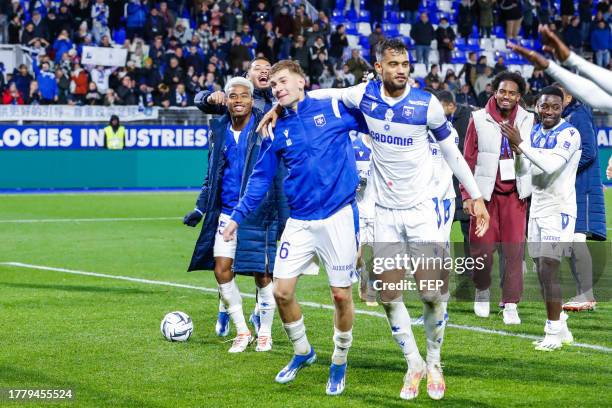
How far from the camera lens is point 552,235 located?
9.33 meters

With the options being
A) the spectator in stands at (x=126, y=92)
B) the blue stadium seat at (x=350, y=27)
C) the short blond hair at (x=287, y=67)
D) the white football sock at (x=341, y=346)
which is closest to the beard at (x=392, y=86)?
the short blond hair at (x=287, y=67)

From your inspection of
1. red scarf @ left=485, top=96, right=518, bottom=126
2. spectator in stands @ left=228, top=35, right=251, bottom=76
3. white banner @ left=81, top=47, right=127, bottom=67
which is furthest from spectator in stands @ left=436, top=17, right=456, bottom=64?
red scarf @ left=485, top=96, right=518, bottom=126

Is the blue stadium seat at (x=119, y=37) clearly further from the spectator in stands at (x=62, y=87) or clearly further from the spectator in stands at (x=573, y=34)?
the spectator in stands at (x=573, y=34)

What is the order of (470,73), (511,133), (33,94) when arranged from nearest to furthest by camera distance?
(511,133) → (33,94) → (470,73)

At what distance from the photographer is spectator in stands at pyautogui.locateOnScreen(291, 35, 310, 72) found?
3180 centimetres

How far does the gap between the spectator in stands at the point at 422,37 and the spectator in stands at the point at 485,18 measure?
10.5 feet

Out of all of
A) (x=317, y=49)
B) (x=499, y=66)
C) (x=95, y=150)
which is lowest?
(x=95, y=150)

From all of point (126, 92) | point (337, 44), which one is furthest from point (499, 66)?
point (126, 92)

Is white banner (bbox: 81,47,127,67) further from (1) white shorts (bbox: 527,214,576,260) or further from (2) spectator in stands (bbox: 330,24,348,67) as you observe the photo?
(1) white shorts (bbox: 527,214,576,260)

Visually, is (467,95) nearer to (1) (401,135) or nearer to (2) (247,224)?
(2) (247,224)

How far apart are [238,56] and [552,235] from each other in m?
22.5

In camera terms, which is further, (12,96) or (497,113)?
(12,96)

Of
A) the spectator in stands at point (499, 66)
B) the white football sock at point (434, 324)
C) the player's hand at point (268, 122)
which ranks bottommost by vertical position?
the white football sock at point (434, 324)

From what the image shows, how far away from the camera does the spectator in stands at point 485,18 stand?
122ft
